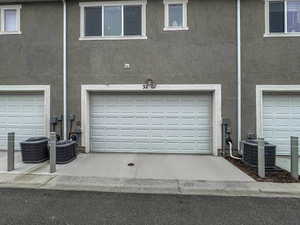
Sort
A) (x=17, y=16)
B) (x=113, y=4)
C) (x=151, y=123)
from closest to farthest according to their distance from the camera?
(x=113, y=4) → (x=151, y=123) → (x=17, y=16)

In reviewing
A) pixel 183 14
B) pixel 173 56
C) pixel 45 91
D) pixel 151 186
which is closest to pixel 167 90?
pixel 173 56

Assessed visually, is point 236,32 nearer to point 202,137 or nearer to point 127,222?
point 202,137

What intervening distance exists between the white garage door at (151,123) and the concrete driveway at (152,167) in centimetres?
54

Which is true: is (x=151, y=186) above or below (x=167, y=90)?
below

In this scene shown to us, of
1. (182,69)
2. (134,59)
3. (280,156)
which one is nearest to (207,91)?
(182,69)

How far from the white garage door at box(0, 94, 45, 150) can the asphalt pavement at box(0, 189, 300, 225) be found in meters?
4.46

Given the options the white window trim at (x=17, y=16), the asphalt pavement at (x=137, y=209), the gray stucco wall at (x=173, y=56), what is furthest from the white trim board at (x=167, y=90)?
the asphalt pavement at (x=137, y=209)

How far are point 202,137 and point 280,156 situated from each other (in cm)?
300

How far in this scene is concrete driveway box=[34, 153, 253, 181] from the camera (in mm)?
6276

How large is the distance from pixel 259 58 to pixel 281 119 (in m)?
2.48

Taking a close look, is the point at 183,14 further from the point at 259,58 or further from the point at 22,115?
the point at 22,115

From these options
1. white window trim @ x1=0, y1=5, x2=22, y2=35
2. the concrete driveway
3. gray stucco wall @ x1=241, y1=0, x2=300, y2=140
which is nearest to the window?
gray stucco wall @ x1=241, y1=0, x2=300, y2=140

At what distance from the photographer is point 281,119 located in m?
8.62

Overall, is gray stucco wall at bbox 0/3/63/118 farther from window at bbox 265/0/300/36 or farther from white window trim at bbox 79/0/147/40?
window at bbox 265/0/300/36
